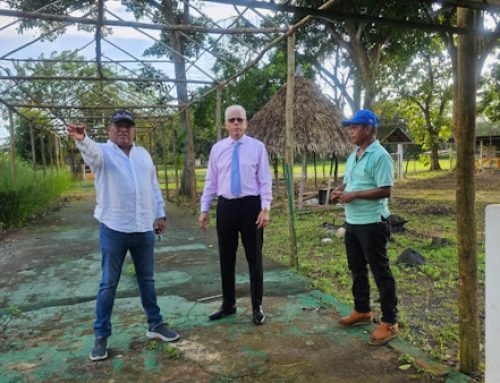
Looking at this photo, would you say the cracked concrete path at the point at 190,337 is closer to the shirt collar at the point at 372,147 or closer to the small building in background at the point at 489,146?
the shirt collar at the point at 372,147

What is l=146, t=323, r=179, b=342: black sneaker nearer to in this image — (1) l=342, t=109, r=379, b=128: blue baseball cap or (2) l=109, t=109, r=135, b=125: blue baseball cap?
(2) l=109, t=109, r=135, b=125: blue baseball cap

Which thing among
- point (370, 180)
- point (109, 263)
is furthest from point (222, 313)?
point (370, 180)

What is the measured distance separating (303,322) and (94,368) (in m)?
1.74

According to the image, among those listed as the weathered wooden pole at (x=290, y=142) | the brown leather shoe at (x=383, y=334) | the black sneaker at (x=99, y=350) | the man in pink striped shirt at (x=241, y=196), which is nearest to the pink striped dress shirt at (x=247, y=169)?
the man in pink striped shirt at (x=241, y=196)

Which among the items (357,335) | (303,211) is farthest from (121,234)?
(303,211)

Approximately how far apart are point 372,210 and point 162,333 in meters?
1.91

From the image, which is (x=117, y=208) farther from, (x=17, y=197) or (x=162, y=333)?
(x=17, y=197)

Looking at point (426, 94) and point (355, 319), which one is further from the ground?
point (426, 94)

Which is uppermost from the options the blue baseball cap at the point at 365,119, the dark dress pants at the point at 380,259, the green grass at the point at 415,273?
the blue baseball cap at the point at 365,119

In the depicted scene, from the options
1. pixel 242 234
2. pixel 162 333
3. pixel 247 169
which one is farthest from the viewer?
pixel 242 234

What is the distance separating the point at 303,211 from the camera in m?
12.1

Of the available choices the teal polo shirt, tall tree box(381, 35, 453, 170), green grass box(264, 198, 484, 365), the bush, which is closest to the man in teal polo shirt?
the teal polo shirt

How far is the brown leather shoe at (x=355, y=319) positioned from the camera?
3760 mm

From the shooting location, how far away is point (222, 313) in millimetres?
4066
